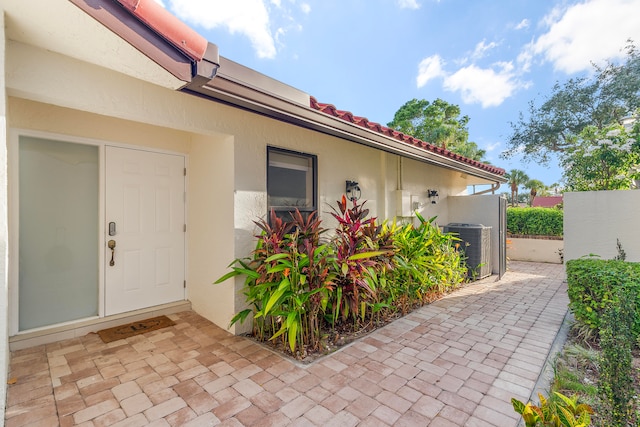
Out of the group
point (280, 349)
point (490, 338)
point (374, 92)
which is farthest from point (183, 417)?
point (374, 92)

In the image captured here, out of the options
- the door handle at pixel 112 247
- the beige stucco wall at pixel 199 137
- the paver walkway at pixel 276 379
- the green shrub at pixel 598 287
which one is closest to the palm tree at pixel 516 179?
the green shrub at pixel 598 287

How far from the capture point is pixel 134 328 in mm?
4781

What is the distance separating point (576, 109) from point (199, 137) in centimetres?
1996

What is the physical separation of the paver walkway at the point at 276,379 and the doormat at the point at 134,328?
0.14 meters

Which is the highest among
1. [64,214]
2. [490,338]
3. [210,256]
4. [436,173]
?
[436,173]

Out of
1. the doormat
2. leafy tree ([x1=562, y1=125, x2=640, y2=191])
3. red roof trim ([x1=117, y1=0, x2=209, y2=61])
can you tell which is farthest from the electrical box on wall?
red roof trim ([x1=117, y1=0, x2=209, y2=61])

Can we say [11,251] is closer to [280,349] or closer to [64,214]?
[64,214]

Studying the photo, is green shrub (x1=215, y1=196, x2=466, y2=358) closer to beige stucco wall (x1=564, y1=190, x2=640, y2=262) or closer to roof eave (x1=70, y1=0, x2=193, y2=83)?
roof eave (x1=70, y1=0, x2=193, y2=83)

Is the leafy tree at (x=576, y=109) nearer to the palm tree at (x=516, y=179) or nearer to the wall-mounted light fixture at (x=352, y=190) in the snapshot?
the wall-mounted light fixture at (x=352, y=190)

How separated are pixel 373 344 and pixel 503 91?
21780 millimetres

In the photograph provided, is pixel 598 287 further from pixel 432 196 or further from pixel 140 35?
pixel 140 35

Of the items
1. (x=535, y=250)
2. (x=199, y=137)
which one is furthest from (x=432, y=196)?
(x=199, y=137)

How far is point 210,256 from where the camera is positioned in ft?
16.6

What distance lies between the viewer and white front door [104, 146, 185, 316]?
16.0 ft
